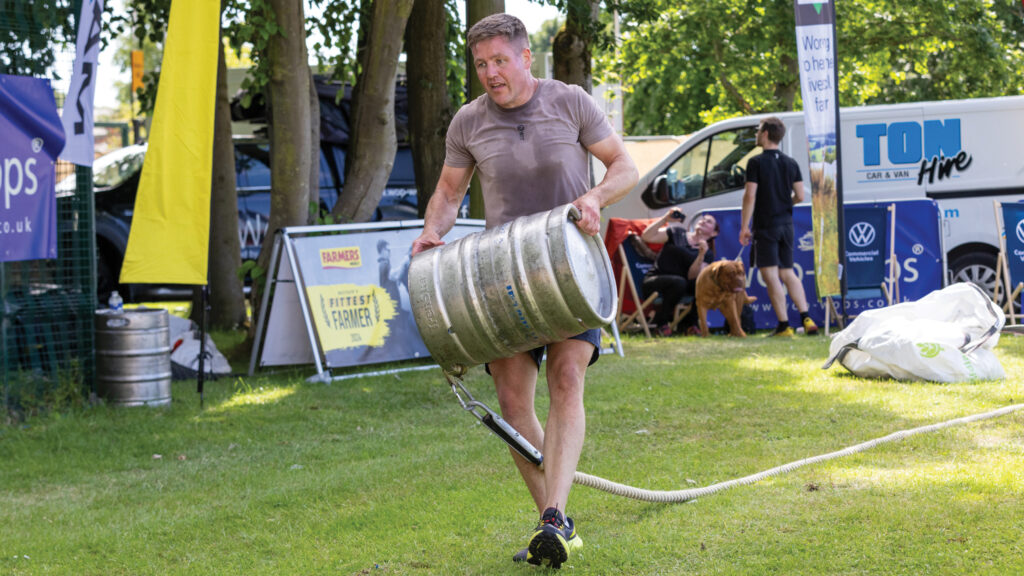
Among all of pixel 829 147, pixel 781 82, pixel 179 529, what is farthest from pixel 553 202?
pixel 781 82

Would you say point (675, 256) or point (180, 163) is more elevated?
point (180, 163)

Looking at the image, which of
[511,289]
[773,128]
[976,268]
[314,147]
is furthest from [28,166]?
[976,268]

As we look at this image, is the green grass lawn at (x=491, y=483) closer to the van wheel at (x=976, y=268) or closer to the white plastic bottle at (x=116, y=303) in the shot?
the white plastic bottle at (x=116, y=303)

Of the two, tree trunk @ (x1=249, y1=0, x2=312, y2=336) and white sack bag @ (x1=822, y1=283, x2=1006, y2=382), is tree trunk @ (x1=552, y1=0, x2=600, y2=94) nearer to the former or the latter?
tree trunk @ (x1=249, y1=0, x2=312, y2=336)

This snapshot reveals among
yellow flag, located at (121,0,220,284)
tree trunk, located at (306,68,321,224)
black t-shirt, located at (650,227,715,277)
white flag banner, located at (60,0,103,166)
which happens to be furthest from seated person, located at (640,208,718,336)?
white flag banner, located at (60,0,103,166)

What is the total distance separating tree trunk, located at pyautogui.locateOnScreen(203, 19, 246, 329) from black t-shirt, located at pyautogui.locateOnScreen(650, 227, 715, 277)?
4.56 meters

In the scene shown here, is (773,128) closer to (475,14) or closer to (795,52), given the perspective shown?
(475,14)

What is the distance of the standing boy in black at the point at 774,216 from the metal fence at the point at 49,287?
243 inches

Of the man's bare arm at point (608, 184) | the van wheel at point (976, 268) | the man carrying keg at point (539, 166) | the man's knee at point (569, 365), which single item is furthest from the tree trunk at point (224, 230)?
the man's knee at point (569, 365)

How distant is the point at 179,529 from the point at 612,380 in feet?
13.9

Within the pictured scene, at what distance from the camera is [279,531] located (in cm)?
494

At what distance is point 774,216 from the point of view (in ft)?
37.0

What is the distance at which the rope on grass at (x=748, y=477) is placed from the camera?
183 inches

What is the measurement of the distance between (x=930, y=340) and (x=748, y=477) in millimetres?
3400
